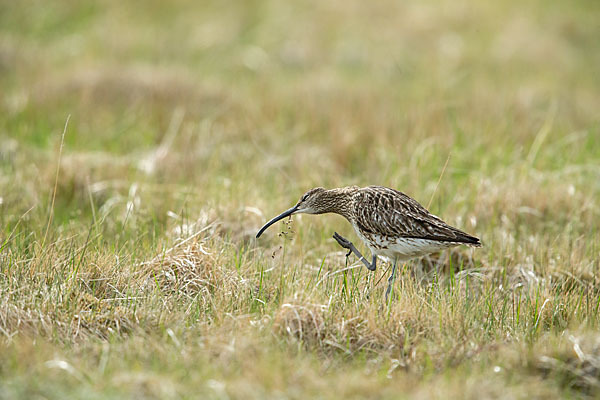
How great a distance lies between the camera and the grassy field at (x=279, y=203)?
4168 mm

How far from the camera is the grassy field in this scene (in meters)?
4.17

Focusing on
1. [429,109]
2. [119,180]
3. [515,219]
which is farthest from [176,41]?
[515,219]

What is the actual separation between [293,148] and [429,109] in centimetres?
221

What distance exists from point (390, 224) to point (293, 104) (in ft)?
20.1

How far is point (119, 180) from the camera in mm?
7945

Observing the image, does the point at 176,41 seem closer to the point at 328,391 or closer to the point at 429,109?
the point at 429,109

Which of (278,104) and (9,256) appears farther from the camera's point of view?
(278,104)

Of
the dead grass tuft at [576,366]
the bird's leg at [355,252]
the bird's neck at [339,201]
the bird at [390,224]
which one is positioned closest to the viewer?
the dead grass tuft at [576,366]

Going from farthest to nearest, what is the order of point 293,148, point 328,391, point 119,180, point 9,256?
point 293,148 → point 119,180 → point 9,256 → point 328,391

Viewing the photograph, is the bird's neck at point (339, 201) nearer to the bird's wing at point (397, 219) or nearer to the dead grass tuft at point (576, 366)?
the bird's wing at point (397, 219)

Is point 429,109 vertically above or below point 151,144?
above

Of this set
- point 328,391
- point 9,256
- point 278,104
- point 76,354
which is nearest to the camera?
point 328,391

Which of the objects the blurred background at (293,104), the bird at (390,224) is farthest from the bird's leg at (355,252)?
the blurred background at (293,104)

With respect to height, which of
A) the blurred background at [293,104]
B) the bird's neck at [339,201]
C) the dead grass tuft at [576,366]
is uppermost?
the bird's neck at [339,201]
